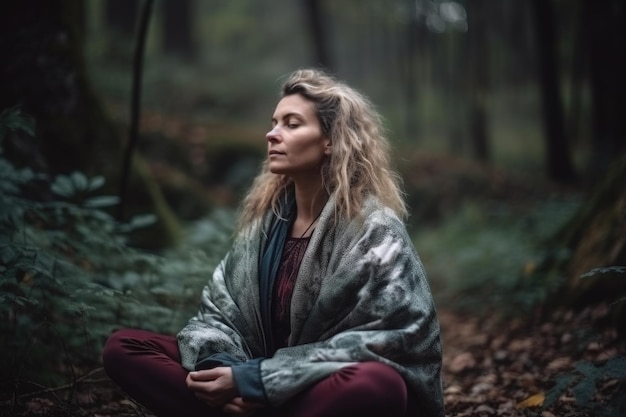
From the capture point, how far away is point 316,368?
2381mm

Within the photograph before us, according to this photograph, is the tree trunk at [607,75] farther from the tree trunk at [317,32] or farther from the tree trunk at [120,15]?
the tree trunk at [120,15]

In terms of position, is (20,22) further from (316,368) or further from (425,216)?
(425,216)

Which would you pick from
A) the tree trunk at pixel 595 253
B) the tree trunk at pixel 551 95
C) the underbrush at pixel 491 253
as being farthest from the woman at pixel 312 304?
the tree trunk at pixel 551 95

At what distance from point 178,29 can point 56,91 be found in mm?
12729

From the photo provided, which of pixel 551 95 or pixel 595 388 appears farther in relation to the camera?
pixel 551 95

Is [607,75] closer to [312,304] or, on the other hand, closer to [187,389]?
[312,304]

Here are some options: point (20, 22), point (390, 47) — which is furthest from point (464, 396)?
point (390, 47)

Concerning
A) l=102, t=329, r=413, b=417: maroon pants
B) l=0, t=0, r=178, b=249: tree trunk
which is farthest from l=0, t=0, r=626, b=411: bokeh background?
l=102, t=329, r=413, b=417: maroon pants

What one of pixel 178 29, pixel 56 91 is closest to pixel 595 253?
pixel 56 91

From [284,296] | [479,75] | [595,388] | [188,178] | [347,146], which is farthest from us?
[479,75]

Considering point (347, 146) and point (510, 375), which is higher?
point (347, 146)

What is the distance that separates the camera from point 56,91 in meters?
4.81

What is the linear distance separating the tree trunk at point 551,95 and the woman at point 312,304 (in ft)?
29.9

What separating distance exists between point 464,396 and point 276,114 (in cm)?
218
